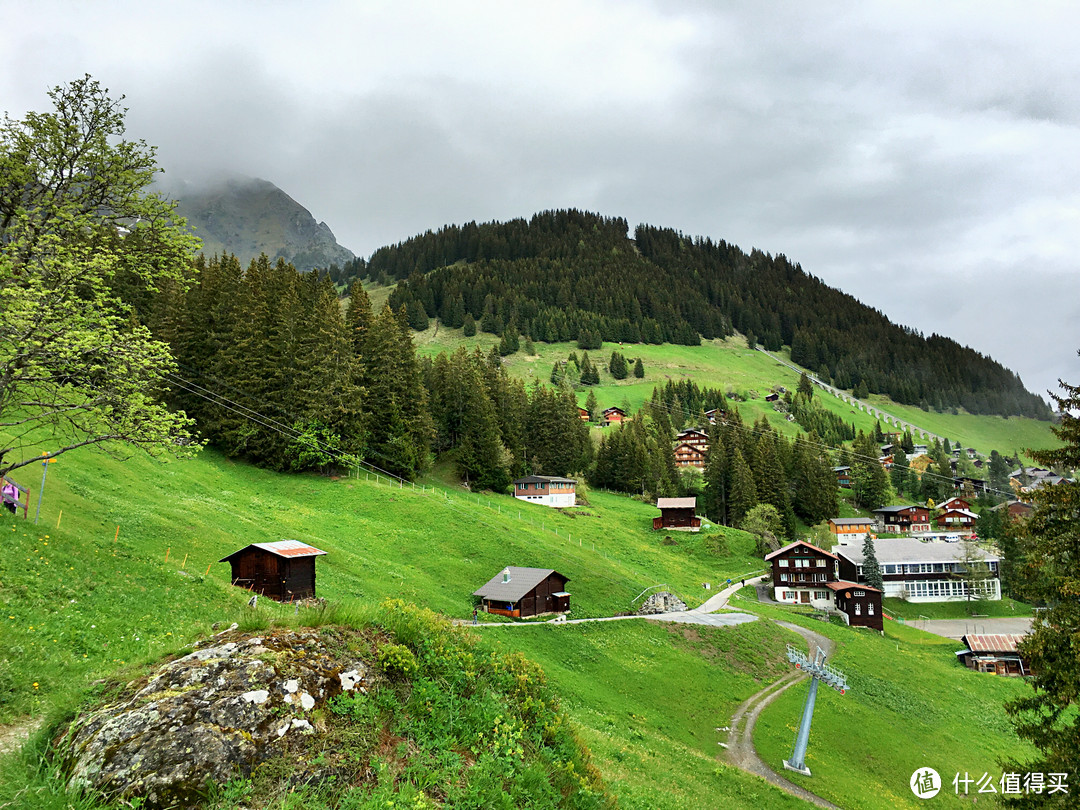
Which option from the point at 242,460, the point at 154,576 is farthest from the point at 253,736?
the point at 242,460

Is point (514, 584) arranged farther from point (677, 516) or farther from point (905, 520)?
point (905, 520)

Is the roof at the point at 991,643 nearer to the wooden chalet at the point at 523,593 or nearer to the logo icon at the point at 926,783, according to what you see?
the logo icon at the point at 926,783

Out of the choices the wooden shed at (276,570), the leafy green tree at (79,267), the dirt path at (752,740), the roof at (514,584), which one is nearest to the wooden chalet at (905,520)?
the dirt path at (752,740)

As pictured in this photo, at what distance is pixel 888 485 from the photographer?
127 meters

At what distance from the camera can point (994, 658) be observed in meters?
57.0

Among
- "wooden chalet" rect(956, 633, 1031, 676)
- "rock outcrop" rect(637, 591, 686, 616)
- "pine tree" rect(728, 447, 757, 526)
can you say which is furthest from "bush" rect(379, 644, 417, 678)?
"pine tree" rect(728, 447, 757, 526)

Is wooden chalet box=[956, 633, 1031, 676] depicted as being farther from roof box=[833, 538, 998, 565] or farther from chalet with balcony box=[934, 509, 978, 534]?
chalet with balcony box=[934, 509, 978, 534]

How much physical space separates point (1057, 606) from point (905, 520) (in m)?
116

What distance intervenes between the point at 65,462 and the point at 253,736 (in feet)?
134

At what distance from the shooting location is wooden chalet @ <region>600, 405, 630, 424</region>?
488ft

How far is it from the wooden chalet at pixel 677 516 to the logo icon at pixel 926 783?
53763 mm

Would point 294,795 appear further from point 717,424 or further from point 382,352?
point 717,424

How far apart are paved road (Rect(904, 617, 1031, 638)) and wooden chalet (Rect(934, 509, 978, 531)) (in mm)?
52875

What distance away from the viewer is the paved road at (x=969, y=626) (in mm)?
70338
